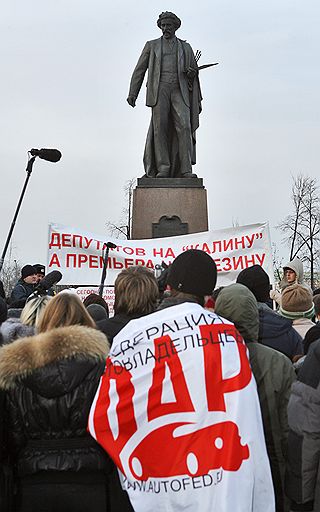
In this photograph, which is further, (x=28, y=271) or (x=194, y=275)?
(x=28, y=271)

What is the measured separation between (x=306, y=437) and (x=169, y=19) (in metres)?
9.87

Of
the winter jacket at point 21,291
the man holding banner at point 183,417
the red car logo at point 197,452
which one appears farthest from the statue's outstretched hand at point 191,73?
the red car logo at point 197,452

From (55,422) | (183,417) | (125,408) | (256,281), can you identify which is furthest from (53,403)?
(256,281)

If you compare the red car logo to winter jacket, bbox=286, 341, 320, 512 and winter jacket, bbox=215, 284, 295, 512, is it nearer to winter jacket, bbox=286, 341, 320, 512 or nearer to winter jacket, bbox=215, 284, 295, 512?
winter jacket, bbox=286, 341, 320, 512

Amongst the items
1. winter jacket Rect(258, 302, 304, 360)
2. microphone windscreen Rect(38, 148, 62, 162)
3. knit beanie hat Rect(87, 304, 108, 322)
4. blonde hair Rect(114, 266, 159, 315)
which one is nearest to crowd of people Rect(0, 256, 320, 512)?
blonde hair Rect(114, 266, 159, 315)

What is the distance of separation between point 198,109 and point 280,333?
8.45 metres

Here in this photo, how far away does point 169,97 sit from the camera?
12.1 m

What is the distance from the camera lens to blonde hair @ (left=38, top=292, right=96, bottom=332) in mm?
3412

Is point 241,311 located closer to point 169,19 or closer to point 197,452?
point 197,452

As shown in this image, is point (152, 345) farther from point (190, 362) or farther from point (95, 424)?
point (95, 424)

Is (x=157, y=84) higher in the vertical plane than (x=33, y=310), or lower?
higher

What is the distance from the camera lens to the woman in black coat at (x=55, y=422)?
123 inches

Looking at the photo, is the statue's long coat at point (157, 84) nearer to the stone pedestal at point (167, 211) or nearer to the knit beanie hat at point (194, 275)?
the stone pedestal at point (167, 211)

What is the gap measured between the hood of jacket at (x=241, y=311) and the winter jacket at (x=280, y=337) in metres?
0.88
